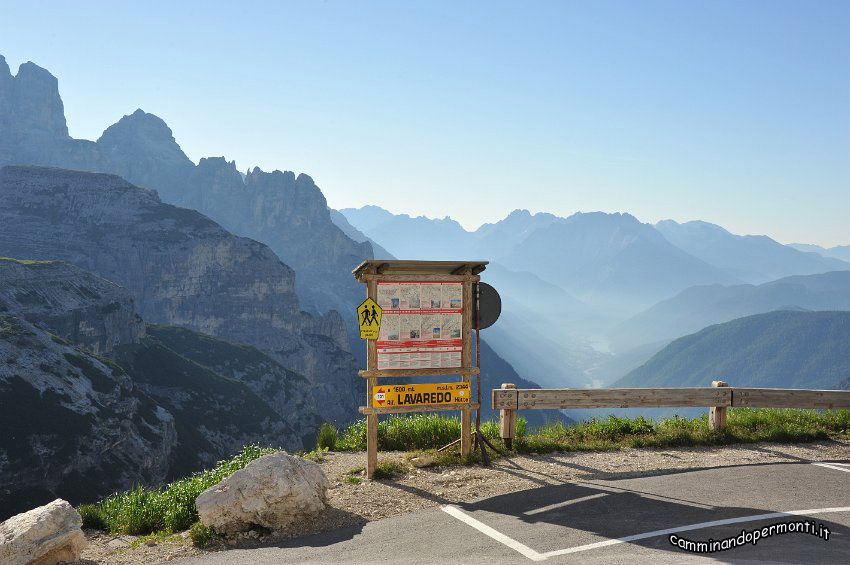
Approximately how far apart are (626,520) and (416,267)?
6.11 metres

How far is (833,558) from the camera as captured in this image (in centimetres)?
801

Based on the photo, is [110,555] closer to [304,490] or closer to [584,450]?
[304,490]

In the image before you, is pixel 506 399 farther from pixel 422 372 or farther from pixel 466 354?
pixel 422 372

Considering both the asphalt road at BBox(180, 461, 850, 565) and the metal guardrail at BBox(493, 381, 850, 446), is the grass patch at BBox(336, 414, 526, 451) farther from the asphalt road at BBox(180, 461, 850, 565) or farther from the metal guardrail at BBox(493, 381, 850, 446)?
the asphalt road at BBox(180, 461, 850, 565)

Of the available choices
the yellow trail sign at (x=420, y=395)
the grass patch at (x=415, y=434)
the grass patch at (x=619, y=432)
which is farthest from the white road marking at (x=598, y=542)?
the grass patch at (x=415, y=434)

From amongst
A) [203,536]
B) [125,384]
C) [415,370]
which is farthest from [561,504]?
[125,384]

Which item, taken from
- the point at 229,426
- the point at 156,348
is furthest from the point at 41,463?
the point at 156,348

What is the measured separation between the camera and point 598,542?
29.1 ft

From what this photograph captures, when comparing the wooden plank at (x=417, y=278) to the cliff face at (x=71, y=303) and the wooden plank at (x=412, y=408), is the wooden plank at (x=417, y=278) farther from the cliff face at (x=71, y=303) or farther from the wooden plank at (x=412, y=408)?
the cliff face at (x=71, y=303)

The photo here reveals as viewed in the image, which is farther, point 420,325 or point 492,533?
point 420,325

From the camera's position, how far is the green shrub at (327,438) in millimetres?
15526

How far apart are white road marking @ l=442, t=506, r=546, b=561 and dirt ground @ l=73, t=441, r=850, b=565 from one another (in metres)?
0.54

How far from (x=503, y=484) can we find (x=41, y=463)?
338 feet

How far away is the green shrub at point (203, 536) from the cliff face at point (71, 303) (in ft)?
487
